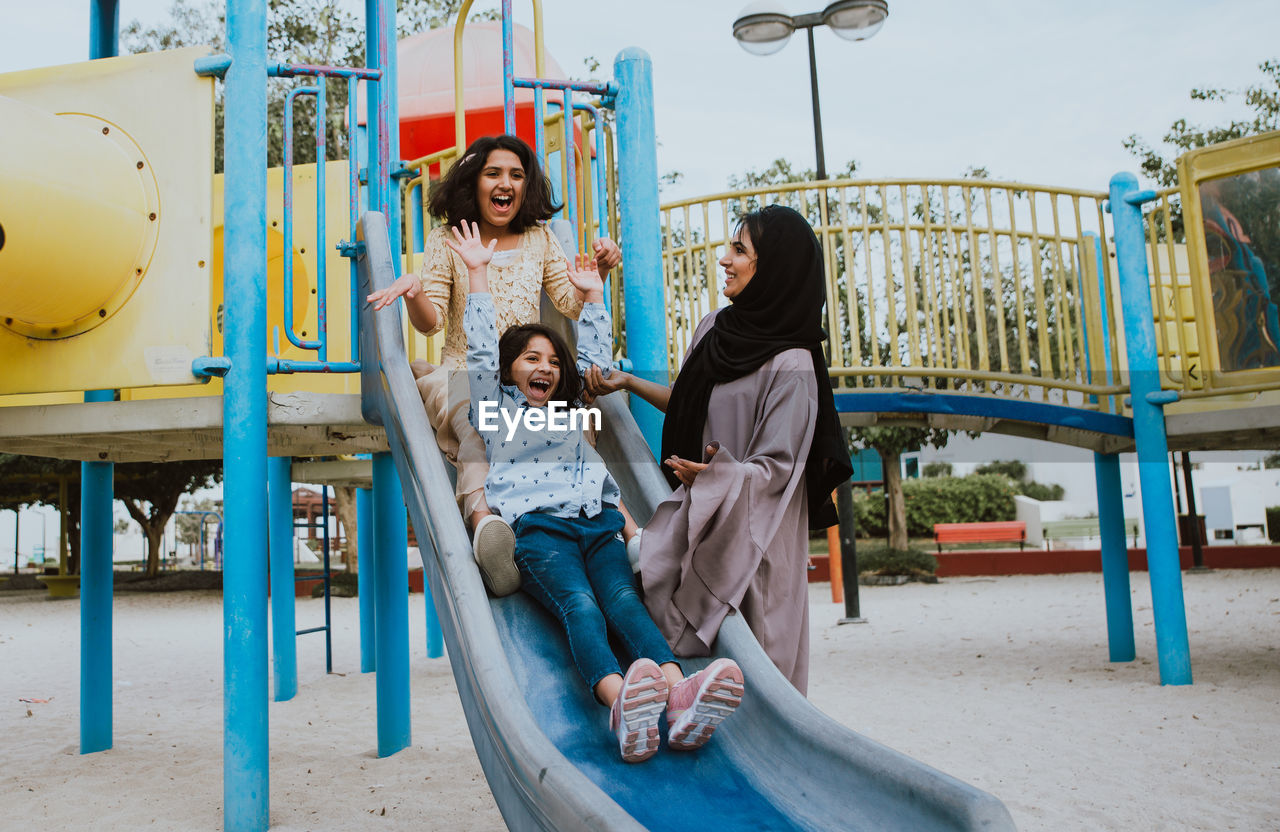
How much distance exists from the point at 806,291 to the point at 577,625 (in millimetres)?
1270

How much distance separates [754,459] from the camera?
10.0 ft

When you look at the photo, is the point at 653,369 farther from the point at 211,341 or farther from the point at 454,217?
the point at 211,341

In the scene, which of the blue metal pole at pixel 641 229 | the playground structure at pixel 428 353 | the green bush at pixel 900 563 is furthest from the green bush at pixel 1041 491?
the blue metal pole at pixel 641 229

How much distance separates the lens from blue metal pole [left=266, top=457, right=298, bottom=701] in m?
7.22

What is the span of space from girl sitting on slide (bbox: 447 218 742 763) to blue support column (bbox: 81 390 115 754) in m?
3.13

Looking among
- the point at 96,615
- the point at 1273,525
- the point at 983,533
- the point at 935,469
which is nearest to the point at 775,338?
the point at 96,615

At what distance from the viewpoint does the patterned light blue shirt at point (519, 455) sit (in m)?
3.13

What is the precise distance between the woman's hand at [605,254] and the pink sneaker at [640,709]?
1642 mm

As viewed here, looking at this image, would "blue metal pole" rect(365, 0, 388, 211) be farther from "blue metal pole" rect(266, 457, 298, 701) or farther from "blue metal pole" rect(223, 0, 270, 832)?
"blue metal pole" rect(266, 457, 298, 701)

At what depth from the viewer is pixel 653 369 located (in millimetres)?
4125

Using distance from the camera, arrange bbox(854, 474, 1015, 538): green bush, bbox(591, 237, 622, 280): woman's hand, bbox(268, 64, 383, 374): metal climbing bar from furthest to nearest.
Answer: bbox(854, 474, 1015, 538): green bush → bbox(268, 64, 383, 374): metal climbing bar → bbox(591, 237, 622, 280): woman's hand

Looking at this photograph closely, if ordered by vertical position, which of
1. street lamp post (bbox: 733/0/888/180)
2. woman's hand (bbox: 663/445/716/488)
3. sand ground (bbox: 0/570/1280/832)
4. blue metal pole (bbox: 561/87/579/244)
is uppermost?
street lamp post (bbox: 733/0/888/180)

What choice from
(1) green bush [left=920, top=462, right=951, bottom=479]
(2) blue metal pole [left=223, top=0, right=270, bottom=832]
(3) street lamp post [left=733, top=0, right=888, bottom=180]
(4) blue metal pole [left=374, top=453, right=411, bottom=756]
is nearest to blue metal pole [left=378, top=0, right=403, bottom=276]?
(2) blue metal pole [left=223, top=0, right=270, bottom=832]

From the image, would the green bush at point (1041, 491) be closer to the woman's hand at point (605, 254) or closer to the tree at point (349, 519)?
the tree at point (349, 519)
